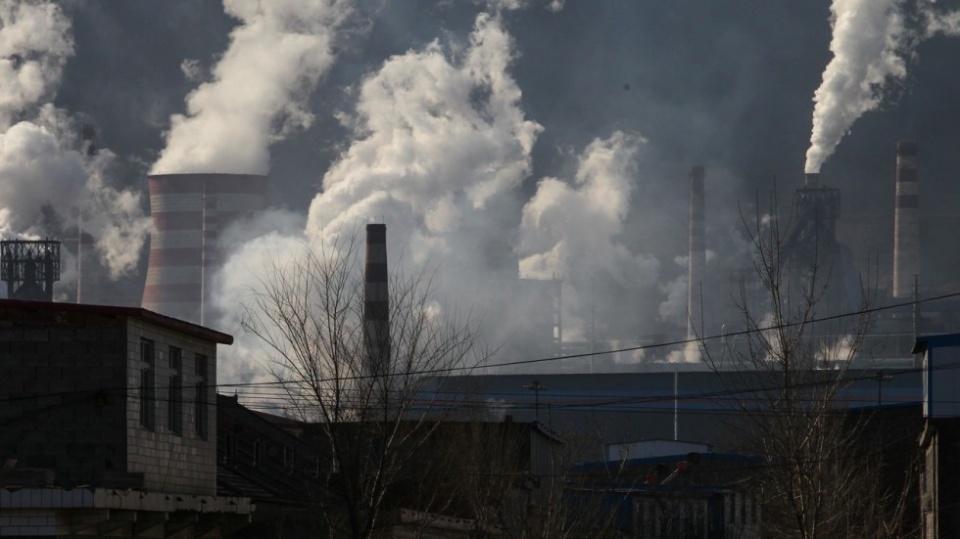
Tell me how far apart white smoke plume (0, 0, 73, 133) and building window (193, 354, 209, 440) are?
58988 mm

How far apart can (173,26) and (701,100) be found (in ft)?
99.5

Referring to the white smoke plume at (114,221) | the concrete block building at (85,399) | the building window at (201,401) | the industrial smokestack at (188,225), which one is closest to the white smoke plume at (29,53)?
the white smoke plume at (114,221)

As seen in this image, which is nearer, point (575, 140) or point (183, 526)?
point (183, 526)

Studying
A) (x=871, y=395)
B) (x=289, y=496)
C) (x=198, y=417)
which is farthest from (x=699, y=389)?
(x=198, y=417)

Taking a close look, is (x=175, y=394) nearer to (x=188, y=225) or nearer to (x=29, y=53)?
(x=188, y=225)

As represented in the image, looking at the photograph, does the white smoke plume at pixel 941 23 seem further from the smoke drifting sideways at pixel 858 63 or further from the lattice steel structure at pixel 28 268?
the lattice steel structure at pixel 28 268

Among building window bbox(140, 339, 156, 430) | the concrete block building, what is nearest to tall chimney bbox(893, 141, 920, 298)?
building window bbox(140, 339, 156, 430)

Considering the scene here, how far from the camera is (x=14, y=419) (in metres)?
15.4

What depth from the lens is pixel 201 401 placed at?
58.1 ft

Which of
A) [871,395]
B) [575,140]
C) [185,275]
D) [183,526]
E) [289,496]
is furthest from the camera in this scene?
[575,140]

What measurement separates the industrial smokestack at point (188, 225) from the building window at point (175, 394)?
6257 centimetres

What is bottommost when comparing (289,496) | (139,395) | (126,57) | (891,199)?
(289,496)

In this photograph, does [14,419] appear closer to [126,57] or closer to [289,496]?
[289,496]

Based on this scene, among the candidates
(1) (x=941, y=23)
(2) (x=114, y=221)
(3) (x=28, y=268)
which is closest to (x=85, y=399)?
(3) (x=28, y=268)
